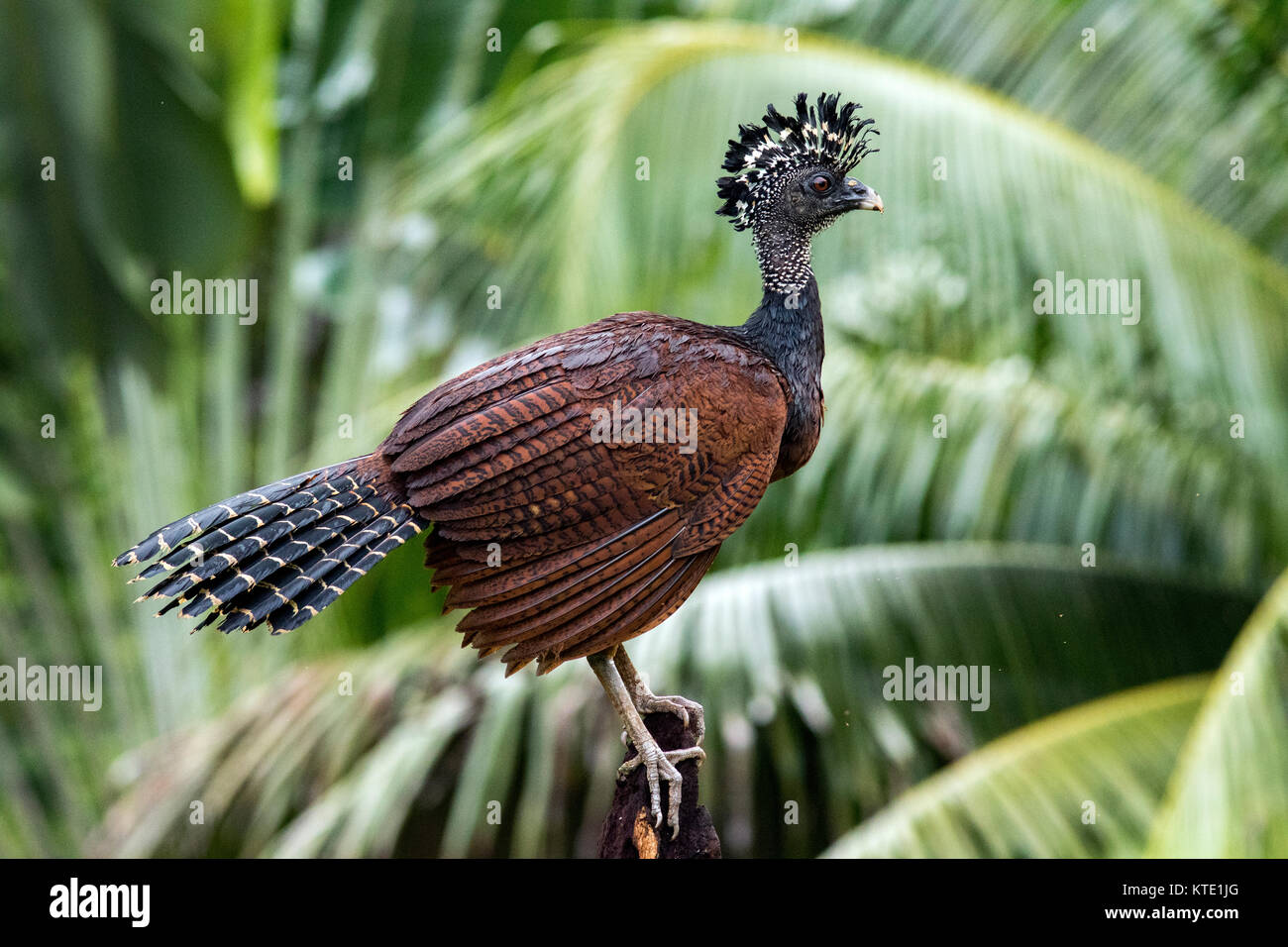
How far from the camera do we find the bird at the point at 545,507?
3.40m

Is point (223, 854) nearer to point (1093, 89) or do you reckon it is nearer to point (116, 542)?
point (116, 542)

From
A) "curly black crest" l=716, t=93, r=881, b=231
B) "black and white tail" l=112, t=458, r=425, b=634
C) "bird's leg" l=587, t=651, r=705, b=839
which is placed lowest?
"bird's leg" l=587, t=651, r=705, b=839

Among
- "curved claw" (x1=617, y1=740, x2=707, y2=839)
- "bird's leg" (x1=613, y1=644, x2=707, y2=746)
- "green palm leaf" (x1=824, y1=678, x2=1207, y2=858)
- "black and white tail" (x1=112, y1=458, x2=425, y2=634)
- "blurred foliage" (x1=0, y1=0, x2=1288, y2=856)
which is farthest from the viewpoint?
"blurred foliage" (x1=0, y1=0, x2=1288, y2=856)

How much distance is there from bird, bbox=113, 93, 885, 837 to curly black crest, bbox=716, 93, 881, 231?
0.63 m

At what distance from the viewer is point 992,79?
239 inches

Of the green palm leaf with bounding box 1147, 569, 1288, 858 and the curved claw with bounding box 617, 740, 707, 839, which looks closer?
the curved claw with bounding box 617, 740, 707, 839

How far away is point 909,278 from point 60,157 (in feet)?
17.9

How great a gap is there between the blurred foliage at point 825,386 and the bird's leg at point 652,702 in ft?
3.78

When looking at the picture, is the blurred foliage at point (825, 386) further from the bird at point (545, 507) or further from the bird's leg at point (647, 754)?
the bird at point (545, 507)

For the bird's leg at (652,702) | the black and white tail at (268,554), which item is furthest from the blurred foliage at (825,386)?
the black and white tail at (268,554)

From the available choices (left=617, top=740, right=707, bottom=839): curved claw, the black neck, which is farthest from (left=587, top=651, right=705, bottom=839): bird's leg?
the black neck

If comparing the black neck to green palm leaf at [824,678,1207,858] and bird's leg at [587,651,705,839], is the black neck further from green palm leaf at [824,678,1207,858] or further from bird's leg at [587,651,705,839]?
green palm leaf at [824,678,1207,858]

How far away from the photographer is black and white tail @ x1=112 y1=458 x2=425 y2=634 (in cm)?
333

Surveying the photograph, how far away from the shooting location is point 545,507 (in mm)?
3570
